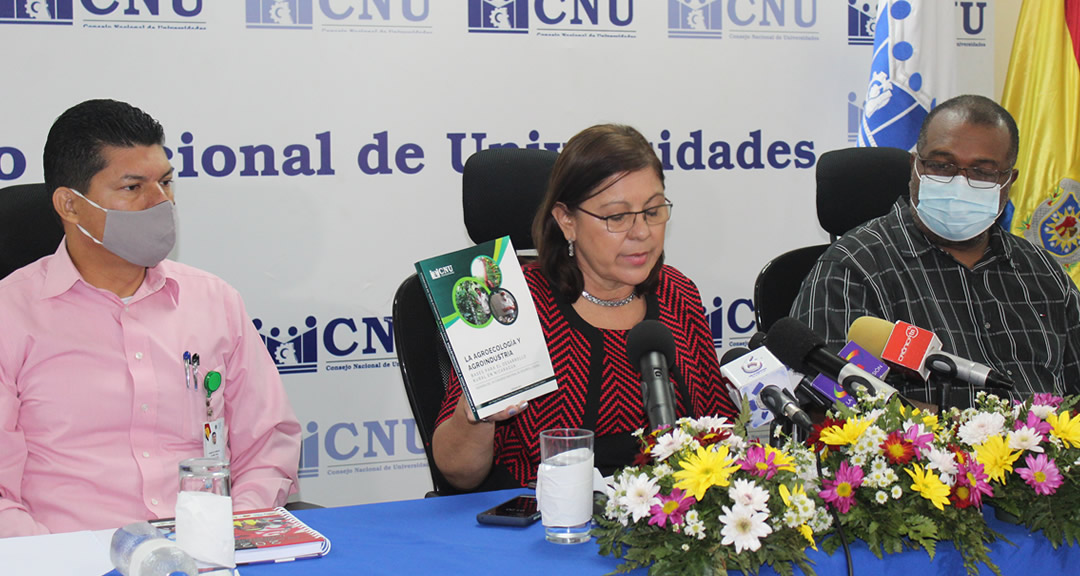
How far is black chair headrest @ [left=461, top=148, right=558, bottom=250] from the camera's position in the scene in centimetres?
247

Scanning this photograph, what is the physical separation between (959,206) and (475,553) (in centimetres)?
182

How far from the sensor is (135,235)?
89.7 inches

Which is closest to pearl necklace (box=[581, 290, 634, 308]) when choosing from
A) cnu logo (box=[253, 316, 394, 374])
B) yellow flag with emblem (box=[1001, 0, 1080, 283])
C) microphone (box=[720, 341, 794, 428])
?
microphone (box=[720, 341, 794, 428])

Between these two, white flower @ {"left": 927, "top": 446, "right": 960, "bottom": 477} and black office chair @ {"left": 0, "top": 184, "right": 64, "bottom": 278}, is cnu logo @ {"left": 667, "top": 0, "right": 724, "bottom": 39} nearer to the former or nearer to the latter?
black office chair @ {"left": 0, "top": 184, "right": 64, "bottom": 278}

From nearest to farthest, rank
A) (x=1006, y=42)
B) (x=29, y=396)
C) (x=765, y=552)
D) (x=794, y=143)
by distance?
(x=765, y=552), (x=29, y=396), (x=794, y=143), (x=1006, y=42)

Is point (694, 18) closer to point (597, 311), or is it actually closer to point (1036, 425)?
point (597, 311)

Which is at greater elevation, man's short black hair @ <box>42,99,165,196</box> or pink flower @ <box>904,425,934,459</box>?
man's short black hair @ <box>42,99,165,196</box>

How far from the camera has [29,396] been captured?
2201 mm

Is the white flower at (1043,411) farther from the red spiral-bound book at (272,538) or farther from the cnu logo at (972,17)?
the cnu logo at (972,17)

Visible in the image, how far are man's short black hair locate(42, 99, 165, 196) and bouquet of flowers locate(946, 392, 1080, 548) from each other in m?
1.89

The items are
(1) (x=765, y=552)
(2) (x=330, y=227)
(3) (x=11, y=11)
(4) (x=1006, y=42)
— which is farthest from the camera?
(4) (x=1006, y=42)

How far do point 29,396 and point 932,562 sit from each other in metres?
1.91

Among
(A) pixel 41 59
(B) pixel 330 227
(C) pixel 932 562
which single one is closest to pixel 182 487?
(C) pixel 932 562

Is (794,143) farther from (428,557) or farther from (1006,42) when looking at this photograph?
(428,557)
